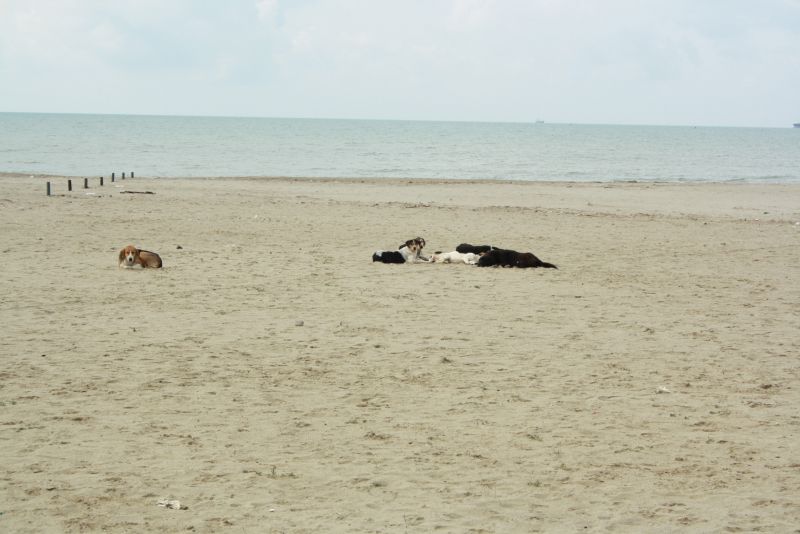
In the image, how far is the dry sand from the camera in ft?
19.6

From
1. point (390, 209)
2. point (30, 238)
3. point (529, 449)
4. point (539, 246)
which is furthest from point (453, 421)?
point (390, 209)

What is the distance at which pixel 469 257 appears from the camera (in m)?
16.0

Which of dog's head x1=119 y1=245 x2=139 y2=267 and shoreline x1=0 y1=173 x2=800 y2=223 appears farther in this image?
shoreline x1=0 y1=173 x2=800 y2=223

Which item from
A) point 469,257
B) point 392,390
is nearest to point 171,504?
point 392,390

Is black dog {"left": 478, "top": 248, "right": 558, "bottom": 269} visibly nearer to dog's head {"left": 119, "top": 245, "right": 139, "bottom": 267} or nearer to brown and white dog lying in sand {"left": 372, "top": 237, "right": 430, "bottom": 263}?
brown and white dog lying in sand {"left": 372, "top": 237, "right": 430, "bottom": 263}

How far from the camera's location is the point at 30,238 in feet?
59.7

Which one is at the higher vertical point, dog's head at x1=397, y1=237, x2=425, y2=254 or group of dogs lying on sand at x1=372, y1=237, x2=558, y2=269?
dog's head at x1=397, y1=237, x2=425, y2=254

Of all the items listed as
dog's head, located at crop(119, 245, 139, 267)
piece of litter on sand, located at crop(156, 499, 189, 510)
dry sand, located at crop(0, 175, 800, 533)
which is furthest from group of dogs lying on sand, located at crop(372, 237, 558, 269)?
piece of litter on sand, located at crop(156, 499, 189, 510)

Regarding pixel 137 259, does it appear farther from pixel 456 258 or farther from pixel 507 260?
pixel 507 260

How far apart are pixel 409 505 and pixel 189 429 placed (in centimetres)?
225

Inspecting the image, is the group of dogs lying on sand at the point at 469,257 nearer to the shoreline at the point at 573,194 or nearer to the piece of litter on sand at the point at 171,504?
the piece of litter on sand at the point at 171,504

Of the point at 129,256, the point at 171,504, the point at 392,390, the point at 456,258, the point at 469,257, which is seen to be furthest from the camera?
the point at 456,258

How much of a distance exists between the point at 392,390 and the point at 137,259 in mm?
7590

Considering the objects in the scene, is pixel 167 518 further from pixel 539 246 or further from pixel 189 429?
pixel 539 246
